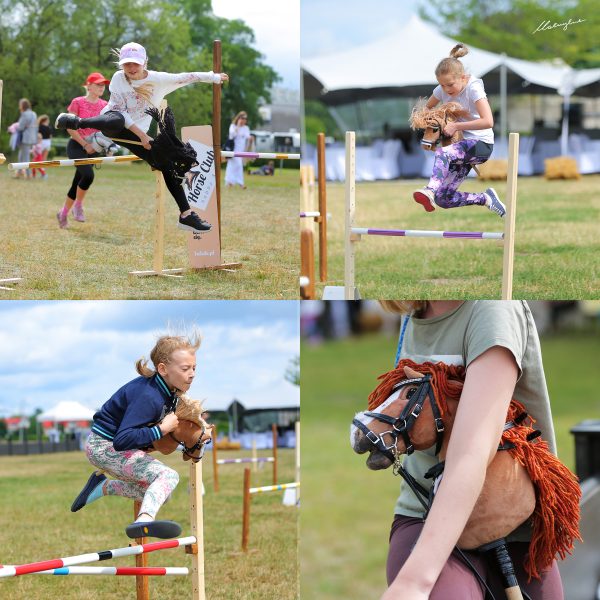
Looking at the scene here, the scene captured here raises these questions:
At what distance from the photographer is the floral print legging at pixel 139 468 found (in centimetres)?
259

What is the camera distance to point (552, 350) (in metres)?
15.6

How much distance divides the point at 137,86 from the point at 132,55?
0.13 m

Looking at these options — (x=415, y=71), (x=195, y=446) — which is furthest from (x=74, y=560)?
(x=415, y=71)

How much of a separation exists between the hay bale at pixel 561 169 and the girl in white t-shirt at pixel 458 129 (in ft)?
36.5

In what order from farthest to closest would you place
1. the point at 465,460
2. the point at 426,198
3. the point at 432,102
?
1. the point at 426,198
2. the point at 432,102
3. the point at 465,460

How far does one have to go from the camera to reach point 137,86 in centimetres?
395

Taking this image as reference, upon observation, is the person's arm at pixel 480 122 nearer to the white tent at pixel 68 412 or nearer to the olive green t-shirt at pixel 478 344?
the white tent at pixel 68 412

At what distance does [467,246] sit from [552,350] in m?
9.52

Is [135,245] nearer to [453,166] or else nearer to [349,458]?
[453,166]

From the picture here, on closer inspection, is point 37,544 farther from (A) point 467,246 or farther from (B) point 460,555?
(A) point 467,246

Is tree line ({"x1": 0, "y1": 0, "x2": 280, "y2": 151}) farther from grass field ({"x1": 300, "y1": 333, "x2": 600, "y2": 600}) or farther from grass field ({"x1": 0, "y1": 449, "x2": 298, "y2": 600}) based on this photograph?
grass field ({"x1": 300, "y1": 333, "x2": 600, "y2": 600})

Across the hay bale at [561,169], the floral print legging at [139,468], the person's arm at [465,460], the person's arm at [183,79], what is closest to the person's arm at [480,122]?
the person's arm at [183,79]

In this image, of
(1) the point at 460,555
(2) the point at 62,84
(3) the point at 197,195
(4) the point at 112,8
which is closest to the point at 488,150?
(3) the point at 197,195

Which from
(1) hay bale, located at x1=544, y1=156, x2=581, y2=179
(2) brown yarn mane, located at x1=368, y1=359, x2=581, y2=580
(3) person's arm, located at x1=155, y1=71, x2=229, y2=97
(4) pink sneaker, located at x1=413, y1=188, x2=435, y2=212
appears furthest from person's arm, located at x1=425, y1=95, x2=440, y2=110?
(1) hay bale, located at x1=544, y1=156, x2=581, y2=179
